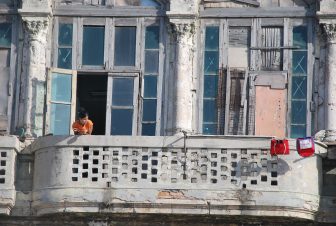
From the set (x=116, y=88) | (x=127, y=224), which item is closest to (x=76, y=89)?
(x=116, y=88)

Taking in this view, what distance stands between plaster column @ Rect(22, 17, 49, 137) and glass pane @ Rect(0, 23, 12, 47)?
1.06ft

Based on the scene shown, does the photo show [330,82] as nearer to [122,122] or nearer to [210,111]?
[210,111]

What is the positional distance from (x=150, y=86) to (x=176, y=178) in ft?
7.44

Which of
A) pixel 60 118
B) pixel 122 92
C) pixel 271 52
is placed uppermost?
pixel 271 52

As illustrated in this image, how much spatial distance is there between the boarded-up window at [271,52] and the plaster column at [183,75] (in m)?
1.22

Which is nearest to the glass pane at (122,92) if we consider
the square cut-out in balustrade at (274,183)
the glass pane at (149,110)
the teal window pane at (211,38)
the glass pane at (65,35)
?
the glass pane at (149,110)

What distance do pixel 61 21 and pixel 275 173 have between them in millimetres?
4794

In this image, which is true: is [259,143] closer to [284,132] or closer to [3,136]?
[284,132]

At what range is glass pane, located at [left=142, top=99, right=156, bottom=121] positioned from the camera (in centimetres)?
Result: 2859

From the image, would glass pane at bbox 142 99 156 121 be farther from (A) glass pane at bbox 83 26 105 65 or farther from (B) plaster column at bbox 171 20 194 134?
(A) glass pane at bbox 83 26 105 65

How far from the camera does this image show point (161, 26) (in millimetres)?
29016

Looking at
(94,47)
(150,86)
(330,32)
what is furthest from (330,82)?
(94,47)

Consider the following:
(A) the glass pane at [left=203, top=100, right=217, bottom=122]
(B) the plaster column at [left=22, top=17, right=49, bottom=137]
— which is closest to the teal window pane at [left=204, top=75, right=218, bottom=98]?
(A) the glass pane at [left=203, top=100, right=217, bottom=122]

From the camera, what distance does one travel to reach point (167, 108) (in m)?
28.6
